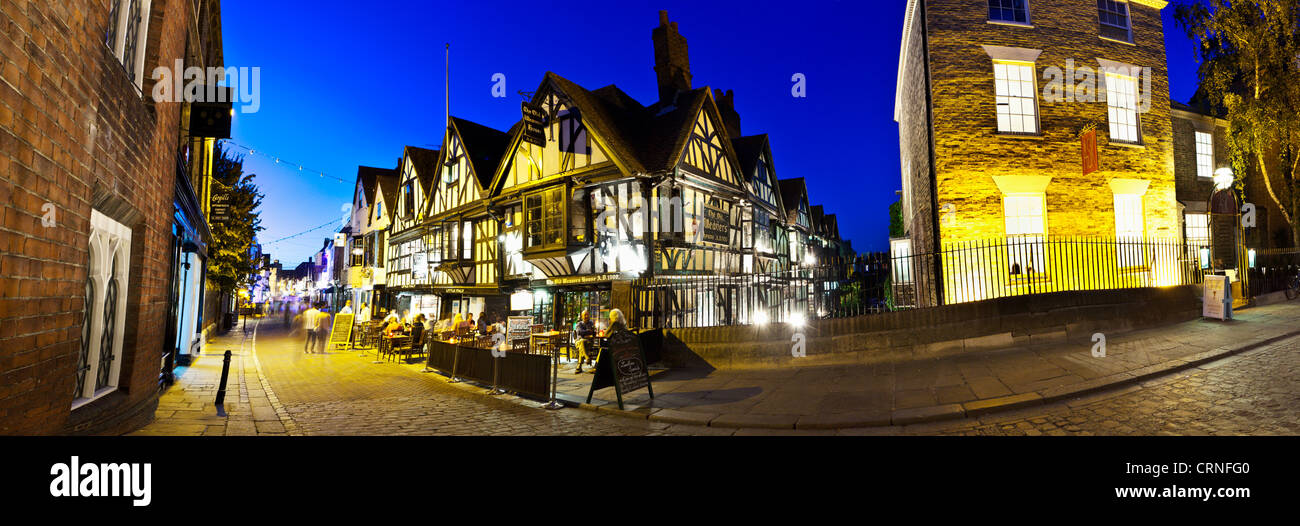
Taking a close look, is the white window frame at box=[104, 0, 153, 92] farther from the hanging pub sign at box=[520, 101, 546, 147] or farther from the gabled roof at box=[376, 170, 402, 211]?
the gabled roof at box=[376, 170, 402, 211]

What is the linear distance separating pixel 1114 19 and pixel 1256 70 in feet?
16.6

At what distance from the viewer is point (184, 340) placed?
12336 millimetres

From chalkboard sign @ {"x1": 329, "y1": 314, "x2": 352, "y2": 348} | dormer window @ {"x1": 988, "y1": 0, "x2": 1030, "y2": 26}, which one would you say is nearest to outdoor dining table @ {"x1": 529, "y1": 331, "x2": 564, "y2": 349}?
chalkboard sign @ {"x1": 329, "y1": 314, "x2": 352, "y2": 348}

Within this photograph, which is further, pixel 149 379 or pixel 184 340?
pixel 184 340

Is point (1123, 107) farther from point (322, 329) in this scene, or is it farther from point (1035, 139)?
point (322, 329)

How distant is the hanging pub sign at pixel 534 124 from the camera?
16.6m

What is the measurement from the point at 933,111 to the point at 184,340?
66.1 feet

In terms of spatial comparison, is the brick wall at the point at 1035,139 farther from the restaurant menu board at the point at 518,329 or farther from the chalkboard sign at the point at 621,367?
the restaurant menu board at the point at 518,329

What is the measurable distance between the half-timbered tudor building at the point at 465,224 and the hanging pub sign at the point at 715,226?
7.64 metres

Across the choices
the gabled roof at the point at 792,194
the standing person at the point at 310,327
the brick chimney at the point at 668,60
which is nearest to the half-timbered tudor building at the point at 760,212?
the brick chimney at the point at 668,60
